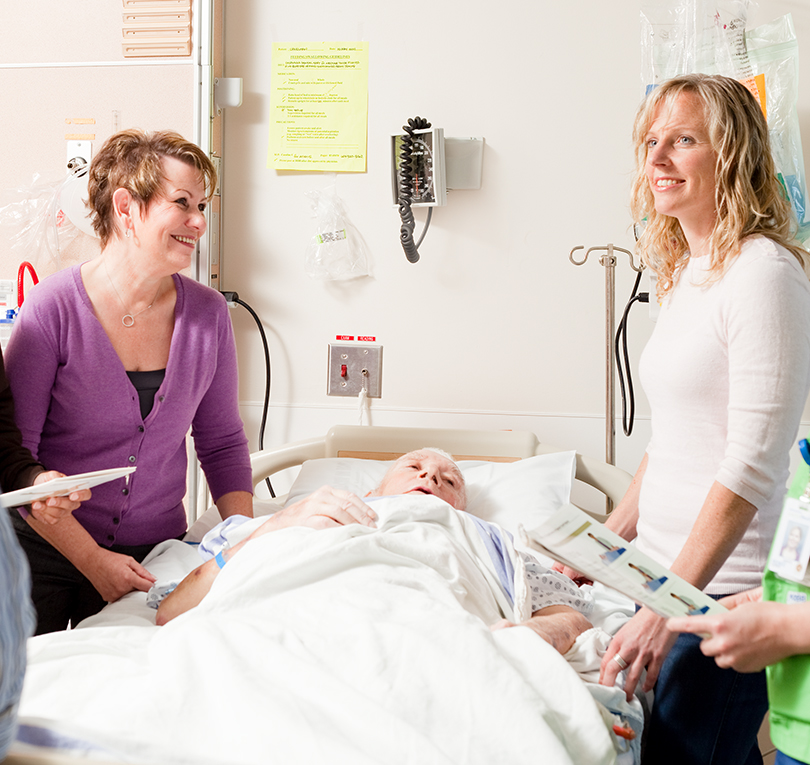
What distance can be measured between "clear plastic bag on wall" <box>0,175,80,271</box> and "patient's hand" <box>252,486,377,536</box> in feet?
5.13

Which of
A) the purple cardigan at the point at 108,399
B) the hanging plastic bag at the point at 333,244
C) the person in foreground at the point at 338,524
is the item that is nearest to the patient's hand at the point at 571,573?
the person in foreground at the point at 338,524

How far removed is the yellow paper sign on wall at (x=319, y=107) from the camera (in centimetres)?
255

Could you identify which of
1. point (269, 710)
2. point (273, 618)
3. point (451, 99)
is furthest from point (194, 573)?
point (451, 99)

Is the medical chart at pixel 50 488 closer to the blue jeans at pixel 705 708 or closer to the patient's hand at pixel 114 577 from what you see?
the patient's hand at pixel 114 577

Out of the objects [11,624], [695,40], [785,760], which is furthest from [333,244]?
[11,624]

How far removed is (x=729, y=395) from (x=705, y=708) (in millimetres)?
531

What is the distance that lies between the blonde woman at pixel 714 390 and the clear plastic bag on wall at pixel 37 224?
1.98 meters

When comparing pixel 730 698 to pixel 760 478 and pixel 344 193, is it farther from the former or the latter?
pixel 344 193

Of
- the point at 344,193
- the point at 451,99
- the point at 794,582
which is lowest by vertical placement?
the point at 794,582

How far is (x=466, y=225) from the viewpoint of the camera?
2.55 m

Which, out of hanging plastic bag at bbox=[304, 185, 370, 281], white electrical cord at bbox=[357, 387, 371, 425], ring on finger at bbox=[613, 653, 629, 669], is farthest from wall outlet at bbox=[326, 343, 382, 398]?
ring on finger at bbox=[613, 653, 629, 669]

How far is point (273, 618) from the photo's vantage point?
117 cm

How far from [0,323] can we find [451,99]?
5.64 feet

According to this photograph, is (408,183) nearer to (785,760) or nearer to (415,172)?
(415,172)
